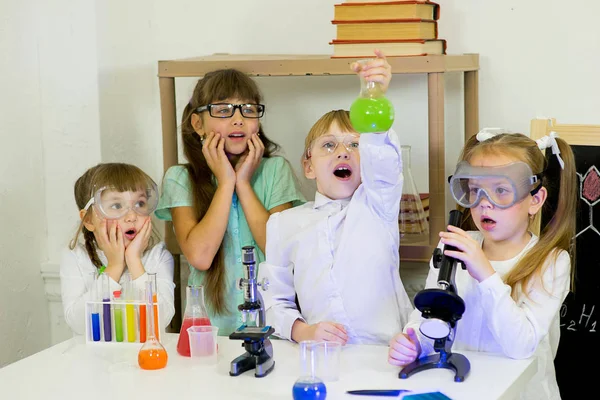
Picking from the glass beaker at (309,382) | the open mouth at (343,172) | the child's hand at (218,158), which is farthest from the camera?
the child's hand at (218,158)

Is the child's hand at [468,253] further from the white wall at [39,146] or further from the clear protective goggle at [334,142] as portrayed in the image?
the white wall at [39,146]

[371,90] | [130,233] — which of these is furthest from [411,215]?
[130,233]

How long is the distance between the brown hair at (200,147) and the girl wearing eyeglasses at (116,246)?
0.18 m

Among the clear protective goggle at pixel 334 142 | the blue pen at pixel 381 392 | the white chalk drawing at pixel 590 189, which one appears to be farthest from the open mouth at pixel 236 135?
the blue pen at pixel 381 392

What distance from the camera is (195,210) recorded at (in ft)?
9.32

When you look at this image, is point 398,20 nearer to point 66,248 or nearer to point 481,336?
point 481,336

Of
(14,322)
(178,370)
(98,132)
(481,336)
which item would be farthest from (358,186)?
(14,322)

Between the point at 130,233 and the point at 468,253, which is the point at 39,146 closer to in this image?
the point at 130,233

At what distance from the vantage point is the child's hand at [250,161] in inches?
109

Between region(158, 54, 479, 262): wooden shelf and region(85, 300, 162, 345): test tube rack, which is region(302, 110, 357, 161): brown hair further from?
region(85, 300, 162, 345): test tube rack

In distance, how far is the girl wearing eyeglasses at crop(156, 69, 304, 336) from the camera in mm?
2760

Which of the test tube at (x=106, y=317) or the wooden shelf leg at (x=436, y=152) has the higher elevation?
the wooden shelf leg at (x=436, y=152)

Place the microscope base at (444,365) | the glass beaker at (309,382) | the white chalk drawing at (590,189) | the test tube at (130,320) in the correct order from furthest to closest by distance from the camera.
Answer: the white chalk drawing at (590,189), the test tube at (130,320), the microscope base at (444,365), the glass beaker at (309,382)

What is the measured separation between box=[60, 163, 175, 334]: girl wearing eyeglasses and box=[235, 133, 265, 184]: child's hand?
30cm
